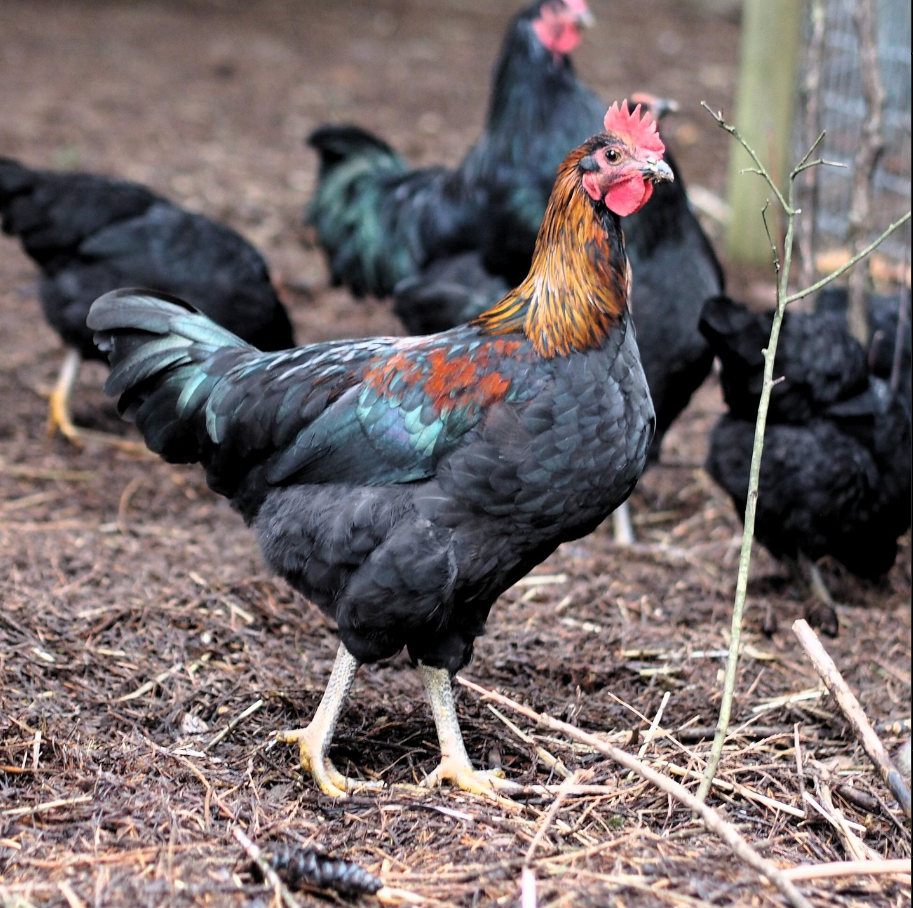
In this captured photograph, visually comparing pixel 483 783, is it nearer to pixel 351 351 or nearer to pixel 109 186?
pixel 351 351

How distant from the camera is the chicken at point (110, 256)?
647 centimetres

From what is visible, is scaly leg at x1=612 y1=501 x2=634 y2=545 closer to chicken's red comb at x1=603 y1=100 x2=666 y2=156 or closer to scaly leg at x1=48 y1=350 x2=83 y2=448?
chicken's red comb at x1=603 y1=100 x2=666 y2=156

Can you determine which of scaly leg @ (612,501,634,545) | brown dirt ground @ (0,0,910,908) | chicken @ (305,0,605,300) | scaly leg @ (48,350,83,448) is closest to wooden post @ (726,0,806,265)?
brown dirt ground @ (0,0,910,908)

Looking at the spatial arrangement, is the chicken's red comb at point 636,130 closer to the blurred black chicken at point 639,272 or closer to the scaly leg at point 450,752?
the scaly leg at point 450,752

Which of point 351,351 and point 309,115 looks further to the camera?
point 309,115

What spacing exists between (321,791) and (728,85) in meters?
11.4

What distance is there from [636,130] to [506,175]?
282 centimetres

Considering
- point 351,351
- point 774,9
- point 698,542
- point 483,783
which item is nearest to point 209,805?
point 483,783

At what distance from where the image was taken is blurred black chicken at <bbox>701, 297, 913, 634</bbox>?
17.2ft

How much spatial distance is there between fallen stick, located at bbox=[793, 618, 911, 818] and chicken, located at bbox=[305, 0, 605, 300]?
3479 mm

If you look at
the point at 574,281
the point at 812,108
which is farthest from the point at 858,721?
the point at 812,108

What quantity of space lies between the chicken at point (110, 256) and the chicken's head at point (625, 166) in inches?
130

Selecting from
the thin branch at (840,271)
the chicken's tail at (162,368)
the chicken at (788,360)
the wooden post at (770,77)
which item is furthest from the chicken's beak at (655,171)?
the wooden post at (770,77)

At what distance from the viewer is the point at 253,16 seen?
14.6 meters
